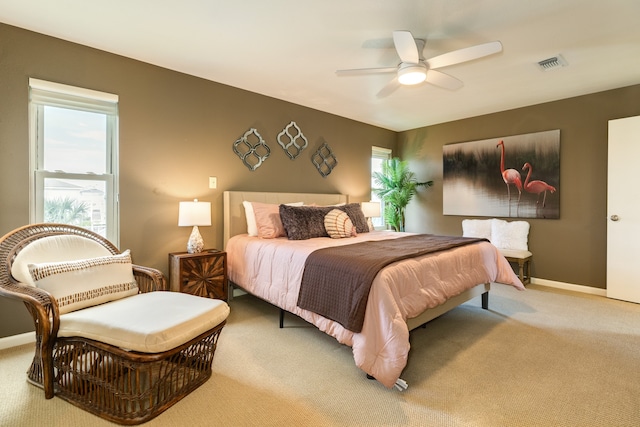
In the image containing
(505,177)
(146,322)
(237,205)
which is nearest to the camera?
(146,322)

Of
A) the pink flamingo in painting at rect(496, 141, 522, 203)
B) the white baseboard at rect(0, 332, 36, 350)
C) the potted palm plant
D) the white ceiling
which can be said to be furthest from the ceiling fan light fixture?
the white baseboard at rect(0, 332, 36, 350)

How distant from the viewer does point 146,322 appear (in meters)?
1.68

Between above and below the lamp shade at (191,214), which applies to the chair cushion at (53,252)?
below

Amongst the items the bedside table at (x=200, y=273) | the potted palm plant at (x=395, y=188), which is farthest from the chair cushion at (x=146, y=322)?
the potted palm plant at (x=395, y=188)

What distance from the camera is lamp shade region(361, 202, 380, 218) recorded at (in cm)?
478

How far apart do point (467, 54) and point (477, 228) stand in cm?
319

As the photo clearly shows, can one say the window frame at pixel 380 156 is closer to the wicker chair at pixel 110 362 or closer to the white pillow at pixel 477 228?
the white pillow at pixel 477 228

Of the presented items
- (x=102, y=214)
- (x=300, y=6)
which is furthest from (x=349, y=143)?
(x=102, y=214)

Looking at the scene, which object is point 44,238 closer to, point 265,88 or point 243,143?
point 243,143

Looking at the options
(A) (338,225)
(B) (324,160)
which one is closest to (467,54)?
(A) (338,225)

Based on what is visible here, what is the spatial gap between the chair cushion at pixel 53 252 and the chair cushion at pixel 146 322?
0.48 metres

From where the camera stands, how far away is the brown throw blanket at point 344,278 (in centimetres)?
196

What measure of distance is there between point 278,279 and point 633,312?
3624 millimetres

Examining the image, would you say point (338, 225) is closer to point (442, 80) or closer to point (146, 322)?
point (442, 80)
